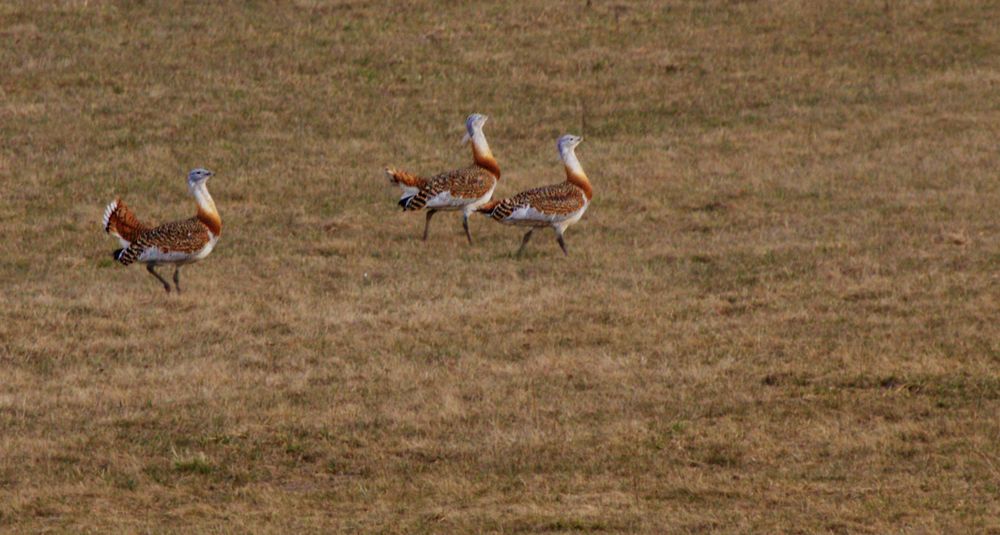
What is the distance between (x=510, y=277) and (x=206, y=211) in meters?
3.83

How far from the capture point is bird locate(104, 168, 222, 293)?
17.6 metres

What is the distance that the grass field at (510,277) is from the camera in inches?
451

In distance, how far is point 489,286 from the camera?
18125 mm

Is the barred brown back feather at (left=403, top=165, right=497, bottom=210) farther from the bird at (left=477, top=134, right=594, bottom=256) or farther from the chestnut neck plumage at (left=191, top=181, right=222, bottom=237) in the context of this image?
the chestnut neck plumage at (left=191, top=181, right=222, bottom=237)

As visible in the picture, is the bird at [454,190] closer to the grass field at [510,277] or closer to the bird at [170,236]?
the grass field at [510,277]

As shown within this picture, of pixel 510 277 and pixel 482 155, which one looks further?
pixel 482 155

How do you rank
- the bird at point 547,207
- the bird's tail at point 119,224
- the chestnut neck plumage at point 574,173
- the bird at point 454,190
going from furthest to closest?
the bird at point 454,190 < the chestnut neck plumage at point 574,173 < the bird at point 547,207 < the bird's tail at point 119,224

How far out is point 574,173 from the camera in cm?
2017

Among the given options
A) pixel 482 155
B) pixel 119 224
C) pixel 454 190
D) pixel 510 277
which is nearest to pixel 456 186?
pixel 454 190

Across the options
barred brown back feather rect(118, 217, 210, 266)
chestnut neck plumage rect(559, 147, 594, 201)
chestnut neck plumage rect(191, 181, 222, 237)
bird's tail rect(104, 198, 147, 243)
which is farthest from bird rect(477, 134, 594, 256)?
bird's tail rect(104, 198, 147, 243)

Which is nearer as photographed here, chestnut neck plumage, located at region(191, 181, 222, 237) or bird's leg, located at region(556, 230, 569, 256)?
chestnut neck plumage, located at region(191, 181, 222, 237)

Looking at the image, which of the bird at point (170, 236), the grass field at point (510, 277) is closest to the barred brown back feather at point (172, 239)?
the bird at point (170, 236)

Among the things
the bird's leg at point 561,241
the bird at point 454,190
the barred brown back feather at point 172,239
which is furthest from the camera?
the bird at point 454,190

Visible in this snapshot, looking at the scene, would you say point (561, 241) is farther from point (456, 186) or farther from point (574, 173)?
point (456, 186)
